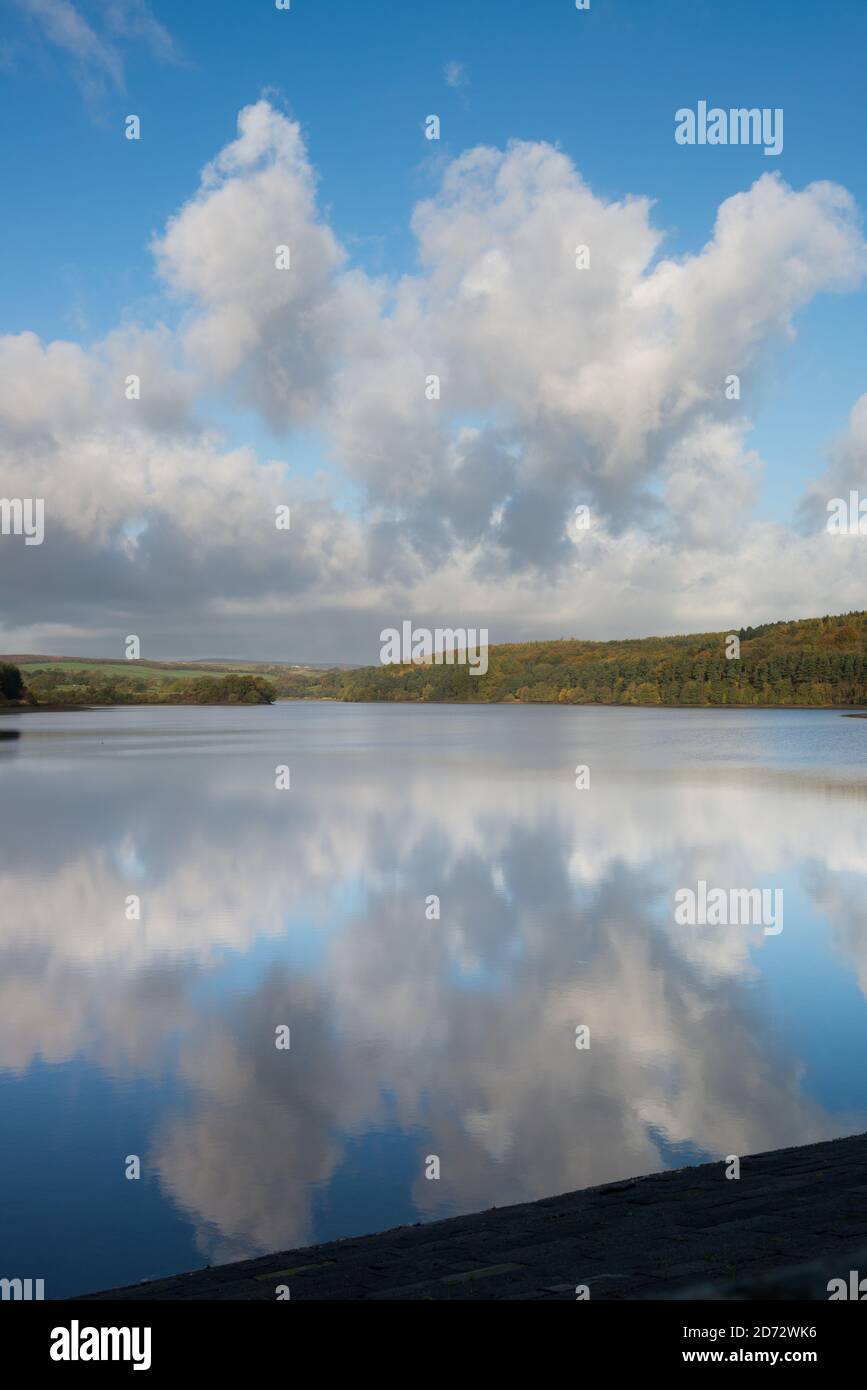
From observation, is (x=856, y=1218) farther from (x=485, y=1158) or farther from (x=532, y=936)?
(x=532, y=936)

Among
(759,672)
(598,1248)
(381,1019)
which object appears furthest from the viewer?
(759,672)

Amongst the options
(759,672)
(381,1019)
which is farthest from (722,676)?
(381,1019)

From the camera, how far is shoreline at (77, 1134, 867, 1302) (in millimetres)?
4402

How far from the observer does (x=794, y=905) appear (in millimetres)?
16625

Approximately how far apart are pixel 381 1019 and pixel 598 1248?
19.8 feet

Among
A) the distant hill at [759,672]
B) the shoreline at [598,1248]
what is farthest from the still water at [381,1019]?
the distant hill at [759,672]

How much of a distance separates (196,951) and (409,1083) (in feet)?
18.4

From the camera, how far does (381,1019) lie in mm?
10758

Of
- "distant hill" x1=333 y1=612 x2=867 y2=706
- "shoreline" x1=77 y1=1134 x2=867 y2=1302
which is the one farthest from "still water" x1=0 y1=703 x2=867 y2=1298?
"distant hill" x1=333 y1=612 x2=867 y2=706

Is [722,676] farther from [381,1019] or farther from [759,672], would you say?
[381,1019]

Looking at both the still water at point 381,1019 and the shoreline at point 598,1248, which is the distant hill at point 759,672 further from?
the shoreline at point 598,1248

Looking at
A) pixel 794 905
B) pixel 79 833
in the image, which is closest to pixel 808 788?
pixel 794 905
